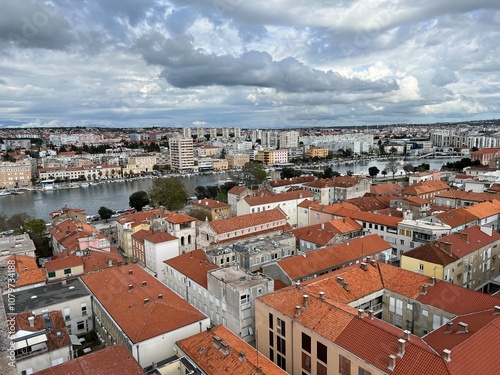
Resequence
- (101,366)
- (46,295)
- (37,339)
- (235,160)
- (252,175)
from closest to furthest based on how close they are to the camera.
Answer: (101,366)
(37,339)
(46,295)
(252,175)
(235,160)

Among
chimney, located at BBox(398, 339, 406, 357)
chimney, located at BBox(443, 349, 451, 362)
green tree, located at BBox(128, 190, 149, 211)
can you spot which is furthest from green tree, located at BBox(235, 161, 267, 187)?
chimney, located at BBox(443, 349, 451, 362)

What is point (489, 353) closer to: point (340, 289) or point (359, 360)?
point (359, 360)

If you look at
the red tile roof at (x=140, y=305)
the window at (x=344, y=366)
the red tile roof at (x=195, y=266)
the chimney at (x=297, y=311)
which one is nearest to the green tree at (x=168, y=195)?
the red tile roof at (x=195, y=266)

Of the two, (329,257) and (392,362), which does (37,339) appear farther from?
(329,257)

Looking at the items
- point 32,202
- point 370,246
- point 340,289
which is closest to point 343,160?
point 32,202

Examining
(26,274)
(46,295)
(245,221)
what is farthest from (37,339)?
(245,221)

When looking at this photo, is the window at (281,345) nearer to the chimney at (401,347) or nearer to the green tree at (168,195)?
the chimney at (401,347)
